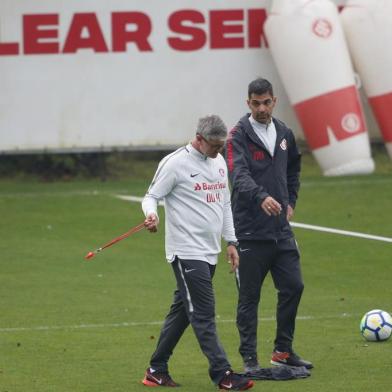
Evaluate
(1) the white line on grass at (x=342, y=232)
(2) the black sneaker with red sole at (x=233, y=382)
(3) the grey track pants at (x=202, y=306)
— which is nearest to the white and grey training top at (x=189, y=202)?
(3) the grey track pants at (x=202, y=306)

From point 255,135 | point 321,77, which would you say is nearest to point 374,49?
point 321,77

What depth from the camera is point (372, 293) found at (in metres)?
14.3

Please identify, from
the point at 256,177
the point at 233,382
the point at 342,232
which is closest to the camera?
the point at 233,382

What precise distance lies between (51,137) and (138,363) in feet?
41.4

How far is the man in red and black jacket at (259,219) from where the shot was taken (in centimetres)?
1018

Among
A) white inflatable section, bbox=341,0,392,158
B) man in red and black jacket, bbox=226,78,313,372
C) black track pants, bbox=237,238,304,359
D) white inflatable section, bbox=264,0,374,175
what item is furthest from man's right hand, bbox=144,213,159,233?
white inflatable section, bbox=341,0,392,158

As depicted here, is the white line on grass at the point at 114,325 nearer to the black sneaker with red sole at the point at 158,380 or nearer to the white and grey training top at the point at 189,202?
the black sneaker with red sole at the point at 158,380

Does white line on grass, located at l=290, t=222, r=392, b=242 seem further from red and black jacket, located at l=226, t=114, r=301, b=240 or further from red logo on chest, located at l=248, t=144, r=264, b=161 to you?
red logo on chest, located at l=248, t=144, r=264, b=161

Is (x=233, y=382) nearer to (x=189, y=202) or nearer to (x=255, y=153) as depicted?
(x=189, y=202)

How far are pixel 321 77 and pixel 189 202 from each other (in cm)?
1285

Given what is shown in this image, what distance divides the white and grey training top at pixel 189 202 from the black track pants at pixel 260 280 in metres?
0.57

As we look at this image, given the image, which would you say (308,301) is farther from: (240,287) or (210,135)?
(210,135)

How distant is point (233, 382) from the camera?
375 inches

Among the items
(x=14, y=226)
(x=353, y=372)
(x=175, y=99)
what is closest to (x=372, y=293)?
(x=353, y=372)
